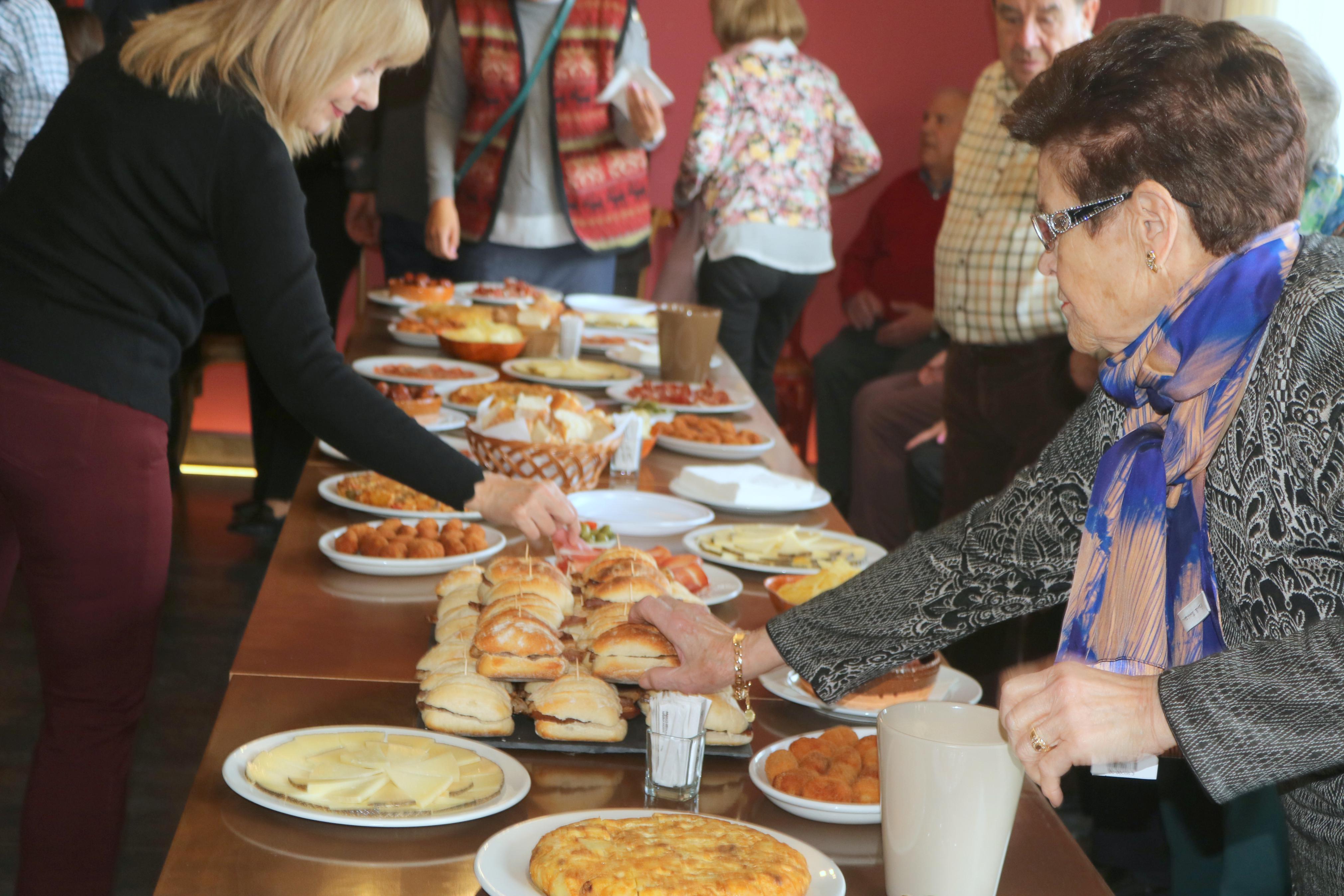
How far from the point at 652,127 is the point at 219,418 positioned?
348cm

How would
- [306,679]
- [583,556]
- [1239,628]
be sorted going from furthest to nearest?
[583,556] → [306,679] → [1239,628]

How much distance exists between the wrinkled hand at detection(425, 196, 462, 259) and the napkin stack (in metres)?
2.79

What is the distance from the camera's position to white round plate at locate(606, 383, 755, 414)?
114 inches

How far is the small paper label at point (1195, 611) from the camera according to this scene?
1221mm

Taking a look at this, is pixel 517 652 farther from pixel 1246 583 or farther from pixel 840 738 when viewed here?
pixel 1246 583

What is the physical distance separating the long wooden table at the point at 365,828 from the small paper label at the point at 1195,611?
0.74 ft

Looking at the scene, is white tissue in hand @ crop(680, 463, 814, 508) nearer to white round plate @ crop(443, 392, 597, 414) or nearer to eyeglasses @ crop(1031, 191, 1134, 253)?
white round plate @ crop(443, 392, 597, 414)

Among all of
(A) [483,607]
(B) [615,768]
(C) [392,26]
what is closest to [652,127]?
(C) [392,26]

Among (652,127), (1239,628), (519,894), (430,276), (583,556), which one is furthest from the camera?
(430,276)

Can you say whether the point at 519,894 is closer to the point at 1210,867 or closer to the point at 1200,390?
the point at 1200,390

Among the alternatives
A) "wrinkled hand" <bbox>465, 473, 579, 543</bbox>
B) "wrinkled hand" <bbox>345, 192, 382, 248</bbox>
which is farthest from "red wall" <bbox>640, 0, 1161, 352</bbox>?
"wrinkled hand" <bbox>465, 473, 579, 543</bbox>

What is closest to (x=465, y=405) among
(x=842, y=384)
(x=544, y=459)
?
(x=544, y=459)

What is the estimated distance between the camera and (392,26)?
1807 mm

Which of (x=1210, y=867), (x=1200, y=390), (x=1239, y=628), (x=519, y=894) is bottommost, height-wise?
(x=1210, y=867)
